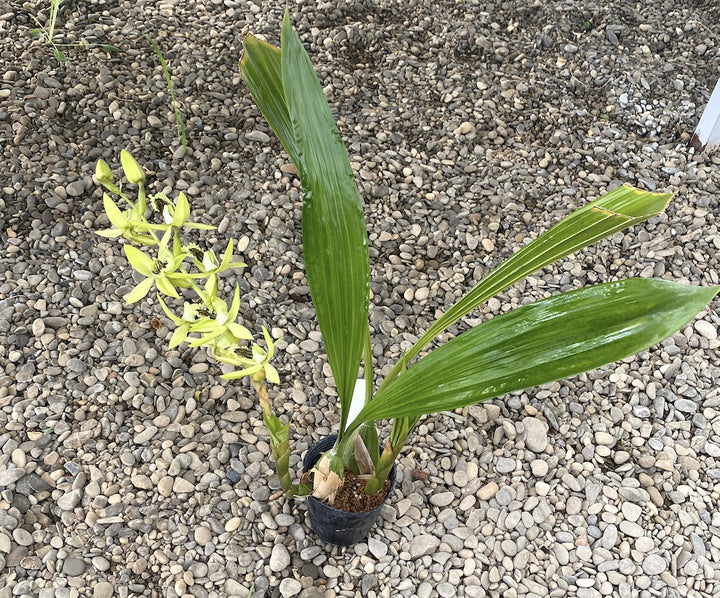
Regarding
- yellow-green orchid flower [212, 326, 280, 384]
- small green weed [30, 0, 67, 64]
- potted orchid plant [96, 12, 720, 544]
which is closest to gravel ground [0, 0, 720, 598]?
small green weed [30, 0, 67, 64]

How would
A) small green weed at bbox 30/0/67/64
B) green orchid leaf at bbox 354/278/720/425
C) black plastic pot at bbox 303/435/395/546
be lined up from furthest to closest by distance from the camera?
small green weed at bbox 30/0/67/64
black plastic pot at bbox 303/435/395/546
green orchid leaf at bbox 354/278/720/425

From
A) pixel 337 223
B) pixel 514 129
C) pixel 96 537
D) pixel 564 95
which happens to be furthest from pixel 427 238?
pixel 96 537

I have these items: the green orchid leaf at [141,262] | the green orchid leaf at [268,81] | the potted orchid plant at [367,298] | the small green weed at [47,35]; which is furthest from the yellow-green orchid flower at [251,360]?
the small green weed at [47,35]

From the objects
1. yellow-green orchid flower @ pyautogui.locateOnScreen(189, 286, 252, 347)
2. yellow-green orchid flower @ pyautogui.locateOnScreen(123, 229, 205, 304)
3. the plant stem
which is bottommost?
the plant stem

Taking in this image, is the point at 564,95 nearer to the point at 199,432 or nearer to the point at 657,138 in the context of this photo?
the point at 657,138

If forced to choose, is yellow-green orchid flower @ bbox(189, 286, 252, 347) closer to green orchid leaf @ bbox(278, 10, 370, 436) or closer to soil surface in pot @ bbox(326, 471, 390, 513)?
green orchid leaf @ bbox(278, 10, 370, 436)

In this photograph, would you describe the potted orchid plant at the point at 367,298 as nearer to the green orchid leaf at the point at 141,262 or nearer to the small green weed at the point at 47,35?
the green orchid leaf at the point at 141,262

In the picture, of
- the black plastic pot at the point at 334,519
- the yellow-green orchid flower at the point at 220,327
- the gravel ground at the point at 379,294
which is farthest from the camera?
the gravel ground at the point at 379,294
